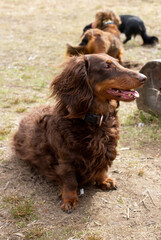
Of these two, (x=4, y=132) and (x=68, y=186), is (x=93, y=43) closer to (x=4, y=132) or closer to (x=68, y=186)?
(x=4, y=132)

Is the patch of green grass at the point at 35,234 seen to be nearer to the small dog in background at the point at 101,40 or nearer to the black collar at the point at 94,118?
the black collar at the point at 94,118

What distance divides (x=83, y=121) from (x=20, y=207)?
3.36 ft

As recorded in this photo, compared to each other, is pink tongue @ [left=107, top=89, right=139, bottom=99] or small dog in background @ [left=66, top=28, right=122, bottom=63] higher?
pink tongue @ [left=107, top=89, right=139, bottom=99]

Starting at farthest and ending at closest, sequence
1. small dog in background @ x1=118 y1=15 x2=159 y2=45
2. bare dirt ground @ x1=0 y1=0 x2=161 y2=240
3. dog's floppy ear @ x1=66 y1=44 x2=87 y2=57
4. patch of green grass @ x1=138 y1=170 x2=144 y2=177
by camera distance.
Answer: small dog in background @ x1=118 y1=15 x2=159 y2=45 < dog's floppy ear @ x1=66 y1=44 x2=87 y2=57 < patch of green grass @ x1=138 y1=170 x2=144 y2=177 < bare dirt ground @ x1=0 y1=0 x2=161 y2=240

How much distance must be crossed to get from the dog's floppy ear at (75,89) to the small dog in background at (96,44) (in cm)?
413

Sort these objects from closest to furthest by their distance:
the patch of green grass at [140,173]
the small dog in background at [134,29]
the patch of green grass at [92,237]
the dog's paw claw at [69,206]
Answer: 1. the patch of green grass at [92,237]
2. the dog's paw claw at [69,206]
3. the patch of green grass at [140,173]
4. the small dog in background at [134,29]

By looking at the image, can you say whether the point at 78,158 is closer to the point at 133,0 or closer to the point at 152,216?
the point at 152,216

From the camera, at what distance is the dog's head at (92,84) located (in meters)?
2.71

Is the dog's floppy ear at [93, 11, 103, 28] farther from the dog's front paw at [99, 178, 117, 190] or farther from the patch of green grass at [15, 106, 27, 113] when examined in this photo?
the dog's front paw at [99, 178, 117, 190]

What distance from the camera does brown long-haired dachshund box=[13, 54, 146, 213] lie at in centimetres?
273

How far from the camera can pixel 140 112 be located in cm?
482

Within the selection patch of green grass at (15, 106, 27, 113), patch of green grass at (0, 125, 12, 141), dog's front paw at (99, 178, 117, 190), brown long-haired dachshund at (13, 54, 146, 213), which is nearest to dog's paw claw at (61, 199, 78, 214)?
brown long-haired dachshund at (13, 54, 146, 213)

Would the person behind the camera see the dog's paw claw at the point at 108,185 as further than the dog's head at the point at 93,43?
Result: No

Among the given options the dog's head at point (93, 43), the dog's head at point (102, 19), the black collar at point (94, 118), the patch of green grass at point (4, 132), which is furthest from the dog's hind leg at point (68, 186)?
the dog's head at point (102, 19)
